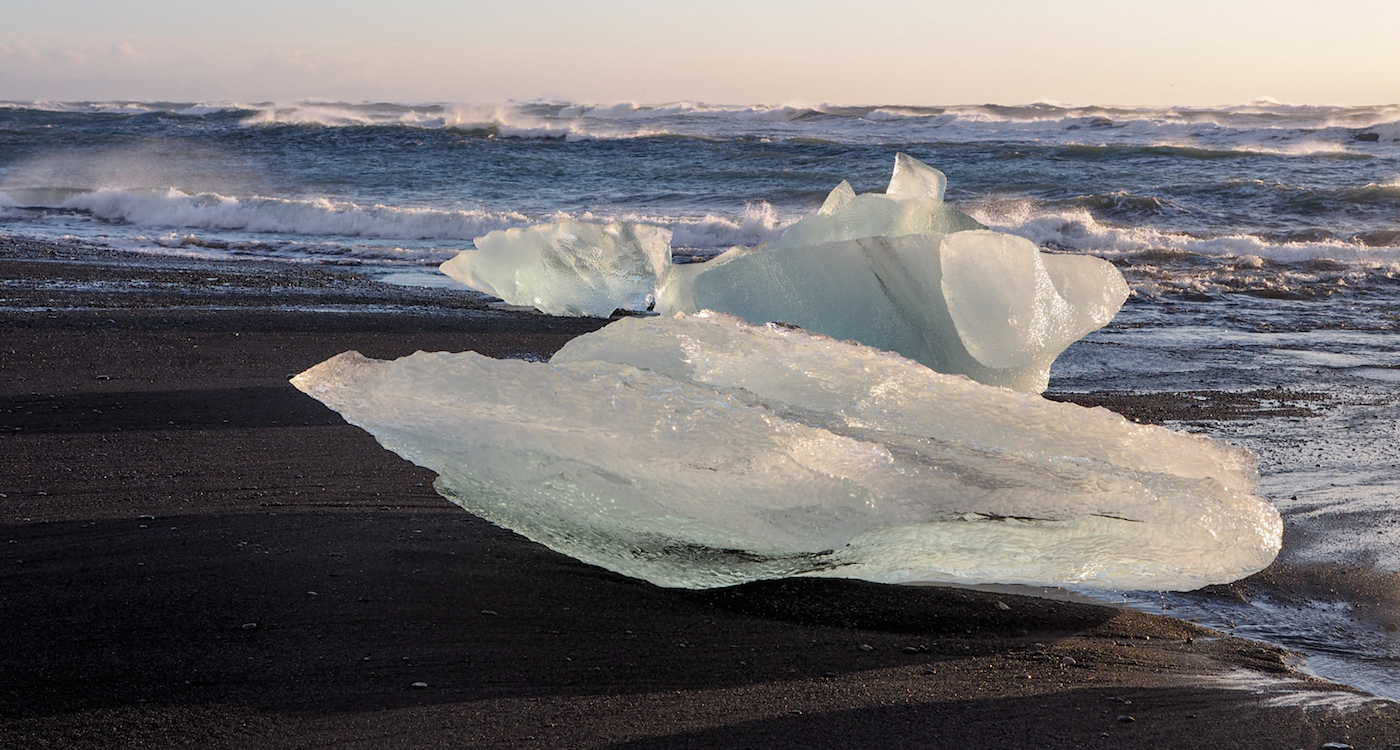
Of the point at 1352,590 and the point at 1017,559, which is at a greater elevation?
the point at 1017,559

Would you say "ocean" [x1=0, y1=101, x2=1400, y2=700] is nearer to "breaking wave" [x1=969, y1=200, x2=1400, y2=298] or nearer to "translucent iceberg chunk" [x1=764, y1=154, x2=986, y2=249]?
"breaking wave" [x1=969, y1=200, x2=1400, y2=298]

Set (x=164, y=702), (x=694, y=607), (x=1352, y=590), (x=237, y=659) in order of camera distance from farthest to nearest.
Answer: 1. (x=1352, y=590)
2. (x=694, y=607)
3. (x=237, y=659)
4. (x=164, y=702)

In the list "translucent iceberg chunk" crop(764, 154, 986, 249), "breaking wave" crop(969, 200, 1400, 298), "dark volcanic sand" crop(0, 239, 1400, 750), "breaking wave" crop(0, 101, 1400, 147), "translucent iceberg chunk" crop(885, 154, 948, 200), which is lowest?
"dark volcanic sand" crop(0, 239, 1400, 750)

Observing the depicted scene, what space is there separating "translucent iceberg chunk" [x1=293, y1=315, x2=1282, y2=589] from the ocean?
512 mm

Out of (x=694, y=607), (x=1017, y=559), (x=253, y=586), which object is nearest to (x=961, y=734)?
(x=1017, y=559)

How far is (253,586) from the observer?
2.29m

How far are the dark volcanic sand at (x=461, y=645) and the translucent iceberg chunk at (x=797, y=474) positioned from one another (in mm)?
146

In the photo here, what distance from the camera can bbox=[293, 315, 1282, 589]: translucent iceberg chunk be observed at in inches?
78.0

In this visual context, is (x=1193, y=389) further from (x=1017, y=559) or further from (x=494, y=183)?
(x=494, y=183)

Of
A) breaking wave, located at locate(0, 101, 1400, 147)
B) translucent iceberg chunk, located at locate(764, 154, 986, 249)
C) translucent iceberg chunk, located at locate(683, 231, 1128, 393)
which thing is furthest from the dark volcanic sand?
breaking wave, located at locate(0, 101, 1400, 147)

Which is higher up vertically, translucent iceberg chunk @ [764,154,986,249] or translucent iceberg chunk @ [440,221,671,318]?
translucent iceberg chunk @ [764,154,986,249]

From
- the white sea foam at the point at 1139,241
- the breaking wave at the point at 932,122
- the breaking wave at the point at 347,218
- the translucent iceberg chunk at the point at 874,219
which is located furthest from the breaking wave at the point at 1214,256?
the breaking wave at the point at 932,122

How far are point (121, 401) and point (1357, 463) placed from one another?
460 centimetres

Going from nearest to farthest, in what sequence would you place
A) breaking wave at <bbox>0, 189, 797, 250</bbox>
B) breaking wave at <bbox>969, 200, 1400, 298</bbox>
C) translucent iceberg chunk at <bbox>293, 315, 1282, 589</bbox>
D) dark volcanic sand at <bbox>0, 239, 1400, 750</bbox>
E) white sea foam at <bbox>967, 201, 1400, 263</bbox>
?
dark volcanic sand at <bbox>0, 239, 1400, 750</bbox>, translucent iceberg chunk at <bbox>293, 315, 1282, 589</bbox>, breaking wave at <bbox>969, 200, 1400, 298</bbox>, white sea foam at <bbox>967, 201, 1400, 263</bbox>, breaking wave at <bbox>0, 189, 797, 250</bbox>
